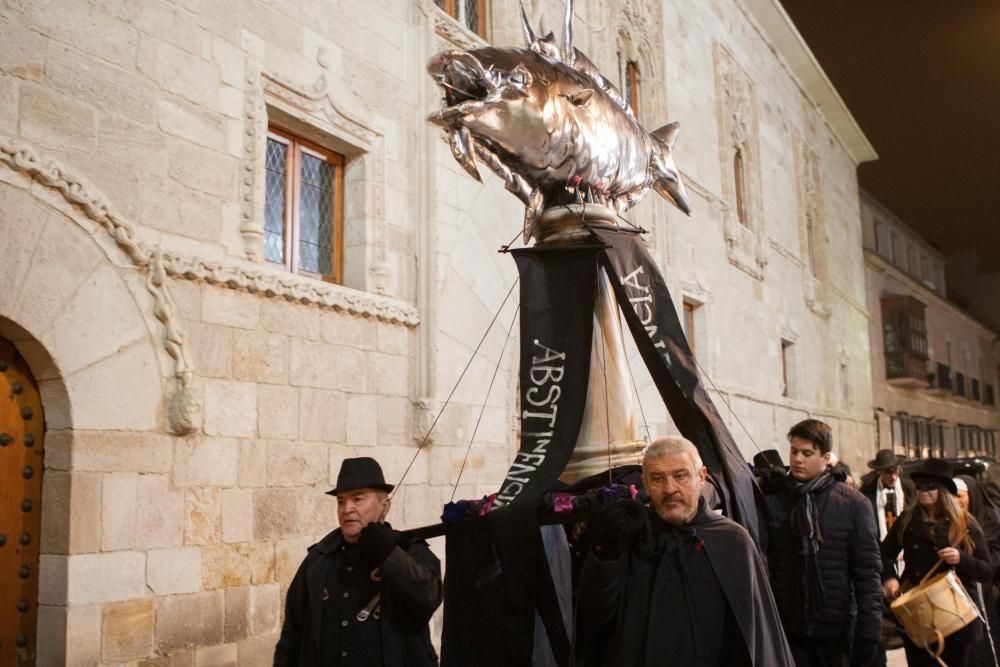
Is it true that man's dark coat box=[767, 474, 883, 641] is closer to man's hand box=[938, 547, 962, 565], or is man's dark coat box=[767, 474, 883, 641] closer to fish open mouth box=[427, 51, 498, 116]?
man's hand box=[938, 547, 962, 565]

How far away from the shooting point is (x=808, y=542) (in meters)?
4.50

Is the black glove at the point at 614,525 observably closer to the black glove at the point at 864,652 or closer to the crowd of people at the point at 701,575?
the crowd of people at the point at 701,575

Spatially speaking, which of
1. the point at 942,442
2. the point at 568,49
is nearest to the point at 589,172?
the point at 568,49

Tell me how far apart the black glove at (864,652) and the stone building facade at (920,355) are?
71.9 ft

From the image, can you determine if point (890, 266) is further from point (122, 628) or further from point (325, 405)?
point (122, 628)

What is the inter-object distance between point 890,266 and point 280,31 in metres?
27.4

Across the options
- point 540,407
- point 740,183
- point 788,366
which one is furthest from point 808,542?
point 788,366

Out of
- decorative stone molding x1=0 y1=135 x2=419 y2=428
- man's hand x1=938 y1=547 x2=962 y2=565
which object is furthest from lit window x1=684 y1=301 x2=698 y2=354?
decorative stone molding x1=0 y1=135 x2=419 y2=428

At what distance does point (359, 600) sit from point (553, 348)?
4.20 feet

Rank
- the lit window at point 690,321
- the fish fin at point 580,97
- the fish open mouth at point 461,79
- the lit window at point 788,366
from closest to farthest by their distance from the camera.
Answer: the fish open mouth at point 461,79 → the fish fin at point 580,97 → the lit window at point 690,321 → the lit window at point 788,366

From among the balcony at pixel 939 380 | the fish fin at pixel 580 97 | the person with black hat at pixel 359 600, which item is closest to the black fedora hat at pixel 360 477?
the person with black hat at pixel 359 600

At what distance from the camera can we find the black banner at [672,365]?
12.5ft

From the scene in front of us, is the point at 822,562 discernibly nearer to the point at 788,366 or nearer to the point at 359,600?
the point at 359,600

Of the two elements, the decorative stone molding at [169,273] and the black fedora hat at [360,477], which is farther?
the decorative stone molding at [169,273]
